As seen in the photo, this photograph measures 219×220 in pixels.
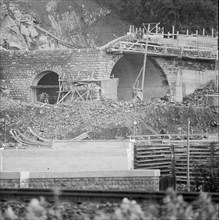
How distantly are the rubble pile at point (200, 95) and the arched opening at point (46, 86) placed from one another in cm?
733

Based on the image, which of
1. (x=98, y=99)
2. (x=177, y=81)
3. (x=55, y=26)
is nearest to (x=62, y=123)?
(x=98, y=99)

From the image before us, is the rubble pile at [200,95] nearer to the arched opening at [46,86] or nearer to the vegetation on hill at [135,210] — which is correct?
the arched opening at [46,86]

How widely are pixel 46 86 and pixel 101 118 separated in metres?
6.63

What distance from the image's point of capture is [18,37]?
2024 inches

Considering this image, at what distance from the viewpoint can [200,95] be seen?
4775cm

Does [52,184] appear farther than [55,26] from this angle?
No

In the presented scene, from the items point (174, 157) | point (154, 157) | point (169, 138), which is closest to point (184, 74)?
point (169, 138)

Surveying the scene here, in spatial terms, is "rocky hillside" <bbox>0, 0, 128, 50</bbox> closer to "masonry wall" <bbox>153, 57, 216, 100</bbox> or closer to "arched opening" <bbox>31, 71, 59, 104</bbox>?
"arched opening" <bbox>31, 71, 59, 104</bbox>

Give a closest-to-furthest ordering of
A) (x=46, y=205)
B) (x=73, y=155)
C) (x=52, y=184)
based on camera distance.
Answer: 1. (x=46, y=205)
2. (x=52, y=184)
3. (x=73, y=155)

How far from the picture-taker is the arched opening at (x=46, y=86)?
155 ft

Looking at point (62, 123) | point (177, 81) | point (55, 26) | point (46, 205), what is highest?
point (55, 26)

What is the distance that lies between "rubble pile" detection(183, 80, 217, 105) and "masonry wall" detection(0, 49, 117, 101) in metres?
4.73

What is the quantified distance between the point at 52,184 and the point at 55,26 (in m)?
35.2

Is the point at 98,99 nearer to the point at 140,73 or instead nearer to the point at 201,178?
the point at 140,73
